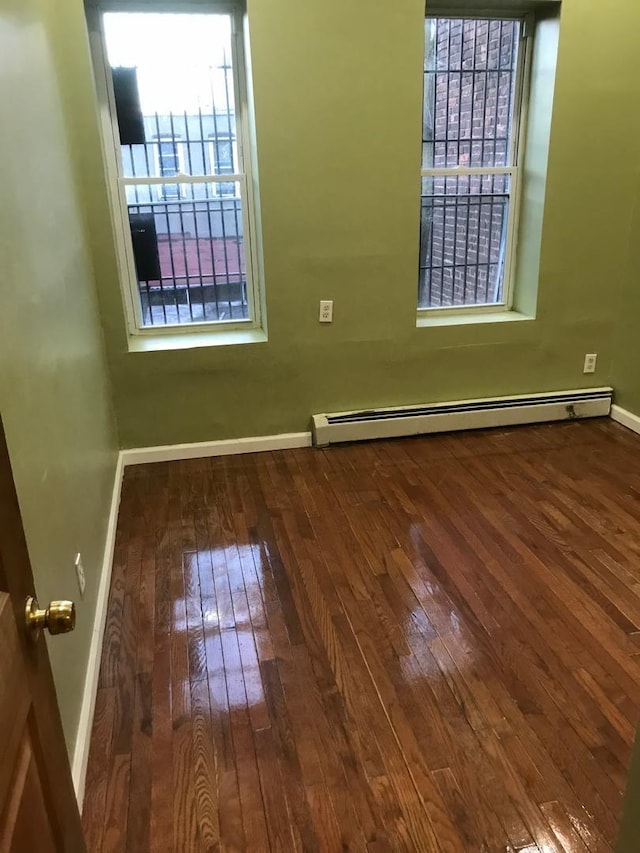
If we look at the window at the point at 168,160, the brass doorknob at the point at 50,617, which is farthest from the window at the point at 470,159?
the brass doorknob at the point at 50,617

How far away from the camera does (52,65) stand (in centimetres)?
255

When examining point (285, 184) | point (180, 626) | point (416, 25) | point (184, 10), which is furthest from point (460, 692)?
point (184, 10)

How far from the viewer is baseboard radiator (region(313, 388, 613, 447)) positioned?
364 centimetres

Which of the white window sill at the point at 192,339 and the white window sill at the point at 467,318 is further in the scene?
the white window sill at the point at 467,318

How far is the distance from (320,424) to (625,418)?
5.93ft

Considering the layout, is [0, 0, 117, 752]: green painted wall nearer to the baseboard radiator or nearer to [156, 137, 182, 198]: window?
[156, 137, 182, 198]: window

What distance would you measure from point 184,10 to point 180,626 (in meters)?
2.75

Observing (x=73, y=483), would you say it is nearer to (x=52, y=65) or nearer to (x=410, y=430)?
(x=52, y=65)

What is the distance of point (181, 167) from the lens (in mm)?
3311

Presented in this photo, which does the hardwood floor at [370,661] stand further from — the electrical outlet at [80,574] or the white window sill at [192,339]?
the white window sill at [192,339]

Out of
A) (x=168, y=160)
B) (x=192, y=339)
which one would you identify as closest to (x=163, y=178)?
(x=168, y=160)

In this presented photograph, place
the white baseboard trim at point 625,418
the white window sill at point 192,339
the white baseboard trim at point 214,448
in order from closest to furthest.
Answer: the white window sill at point 192,339 < the white baseboard trim at point 214,448 < the white baseboard trim at point 625,418

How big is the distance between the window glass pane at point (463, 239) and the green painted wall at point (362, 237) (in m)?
0.21

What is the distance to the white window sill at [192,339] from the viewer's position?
338 centimetres
